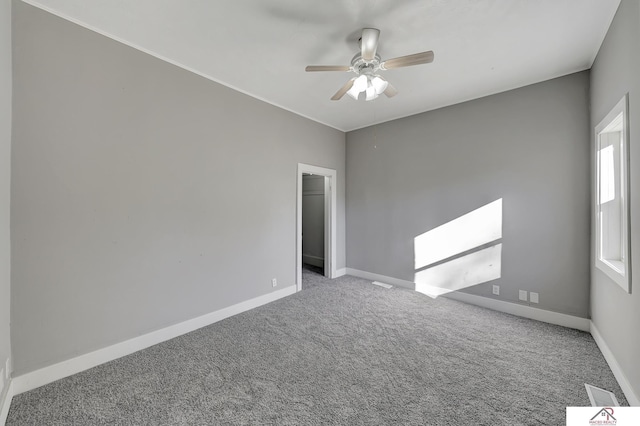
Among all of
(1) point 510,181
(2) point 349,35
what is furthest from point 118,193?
(1) point 510,181

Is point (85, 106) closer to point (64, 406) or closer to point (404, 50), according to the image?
point (64, 406)

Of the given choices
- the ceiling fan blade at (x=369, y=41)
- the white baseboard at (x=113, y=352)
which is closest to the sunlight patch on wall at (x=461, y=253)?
the ceiling fan blade at (x=369, y=41)

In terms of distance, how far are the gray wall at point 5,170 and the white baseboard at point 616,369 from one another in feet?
13.6

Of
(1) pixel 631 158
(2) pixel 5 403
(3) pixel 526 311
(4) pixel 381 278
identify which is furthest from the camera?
(4) pixel 381 278

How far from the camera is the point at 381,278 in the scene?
451 cm

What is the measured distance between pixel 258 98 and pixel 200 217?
1.81 meters

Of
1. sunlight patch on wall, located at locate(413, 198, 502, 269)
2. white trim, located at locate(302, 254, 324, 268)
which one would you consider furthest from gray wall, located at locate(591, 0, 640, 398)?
white trim, located at locate(302, 254, 324, 268)

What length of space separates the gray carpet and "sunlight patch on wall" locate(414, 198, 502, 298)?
68cm

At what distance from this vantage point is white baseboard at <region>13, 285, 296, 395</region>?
73.3 inches

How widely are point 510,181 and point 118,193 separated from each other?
14.4 feet

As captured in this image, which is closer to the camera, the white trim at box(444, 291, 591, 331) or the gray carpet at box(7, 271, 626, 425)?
the gray carpet at box(7, 271, 626, 425)

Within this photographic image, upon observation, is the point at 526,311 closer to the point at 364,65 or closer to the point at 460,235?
the point at 460,235

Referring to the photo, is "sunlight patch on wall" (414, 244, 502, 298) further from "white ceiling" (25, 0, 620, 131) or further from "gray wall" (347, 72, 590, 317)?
"white ceiling" (25, 0, 620, 131)

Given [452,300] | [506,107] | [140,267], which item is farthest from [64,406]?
[506,107]
